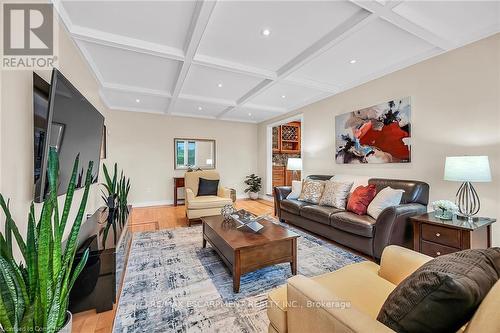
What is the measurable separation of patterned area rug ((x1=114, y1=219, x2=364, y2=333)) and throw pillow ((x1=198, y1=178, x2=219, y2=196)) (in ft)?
5.41

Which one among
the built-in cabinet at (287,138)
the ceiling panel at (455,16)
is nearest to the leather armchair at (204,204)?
the built-in cabinet at (287,138)

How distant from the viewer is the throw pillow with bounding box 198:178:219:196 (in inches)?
182

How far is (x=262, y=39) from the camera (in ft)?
7.84

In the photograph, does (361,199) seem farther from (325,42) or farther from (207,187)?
(207,187)

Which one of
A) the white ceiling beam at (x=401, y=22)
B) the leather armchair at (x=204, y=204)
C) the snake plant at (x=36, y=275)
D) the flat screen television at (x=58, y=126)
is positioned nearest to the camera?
the snake plant at (x=36, y=275)

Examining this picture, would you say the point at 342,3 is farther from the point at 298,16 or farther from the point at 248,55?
the point at 248,55

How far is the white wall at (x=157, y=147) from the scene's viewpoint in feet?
17.5

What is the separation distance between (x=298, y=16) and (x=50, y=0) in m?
2.15

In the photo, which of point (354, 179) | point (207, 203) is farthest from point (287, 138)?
point (207, 203)

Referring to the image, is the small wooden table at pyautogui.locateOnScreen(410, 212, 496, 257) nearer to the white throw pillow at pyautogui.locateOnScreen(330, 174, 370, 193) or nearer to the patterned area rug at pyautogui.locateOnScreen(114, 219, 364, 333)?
the patterned area rug at pyautogui.locateOnScreen(114, 219, 364, 333)

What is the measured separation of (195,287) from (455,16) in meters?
3.60

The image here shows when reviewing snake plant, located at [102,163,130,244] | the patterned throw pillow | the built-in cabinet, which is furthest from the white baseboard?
the patterned throw pillow

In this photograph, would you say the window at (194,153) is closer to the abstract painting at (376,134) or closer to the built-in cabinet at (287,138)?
the built-in cabinet at (287,138)

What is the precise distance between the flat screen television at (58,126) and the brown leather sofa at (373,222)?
2.92m
